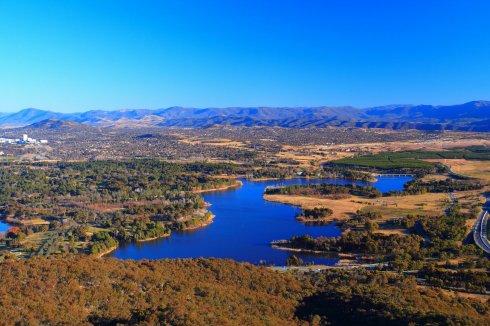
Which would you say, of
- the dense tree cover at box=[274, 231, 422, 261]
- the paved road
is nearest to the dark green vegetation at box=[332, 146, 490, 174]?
the paved road

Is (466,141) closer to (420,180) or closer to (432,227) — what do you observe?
(420,180)

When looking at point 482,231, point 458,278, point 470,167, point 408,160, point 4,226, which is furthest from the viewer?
point 408,160

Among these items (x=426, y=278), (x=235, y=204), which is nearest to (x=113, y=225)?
(x=235, y=204)

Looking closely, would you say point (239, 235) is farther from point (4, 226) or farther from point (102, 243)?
point (4, 226)

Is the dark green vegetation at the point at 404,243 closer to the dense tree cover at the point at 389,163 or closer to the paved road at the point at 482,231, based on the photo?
the paved road at the point at 482,231

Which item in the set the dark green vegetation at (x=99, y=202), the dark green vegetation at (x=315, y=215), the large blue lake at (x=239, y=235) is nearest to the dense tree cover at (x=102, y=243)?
the dark green vegetation at (x=99, y=202)

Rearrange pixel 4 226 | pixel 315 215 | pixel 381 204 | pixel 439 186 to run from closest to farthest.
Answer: pixel 4 226
pixel 315 215
pixel 381 204
pixel 439 186

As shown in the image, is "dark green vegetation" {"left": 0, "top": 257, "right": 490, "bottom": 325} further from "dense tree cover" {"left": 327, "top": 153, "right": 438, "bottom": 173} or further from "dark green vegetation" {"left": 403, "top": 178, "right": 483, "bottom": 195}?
"dense tree cover" {"left": 327, "top": 153, "right": 438, "bottom": 173}

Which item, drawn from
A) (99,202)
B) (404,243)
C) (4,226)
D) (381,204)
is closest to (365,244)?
(404,243)

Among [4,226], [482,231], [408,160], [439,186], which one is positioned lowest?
[4,226]
